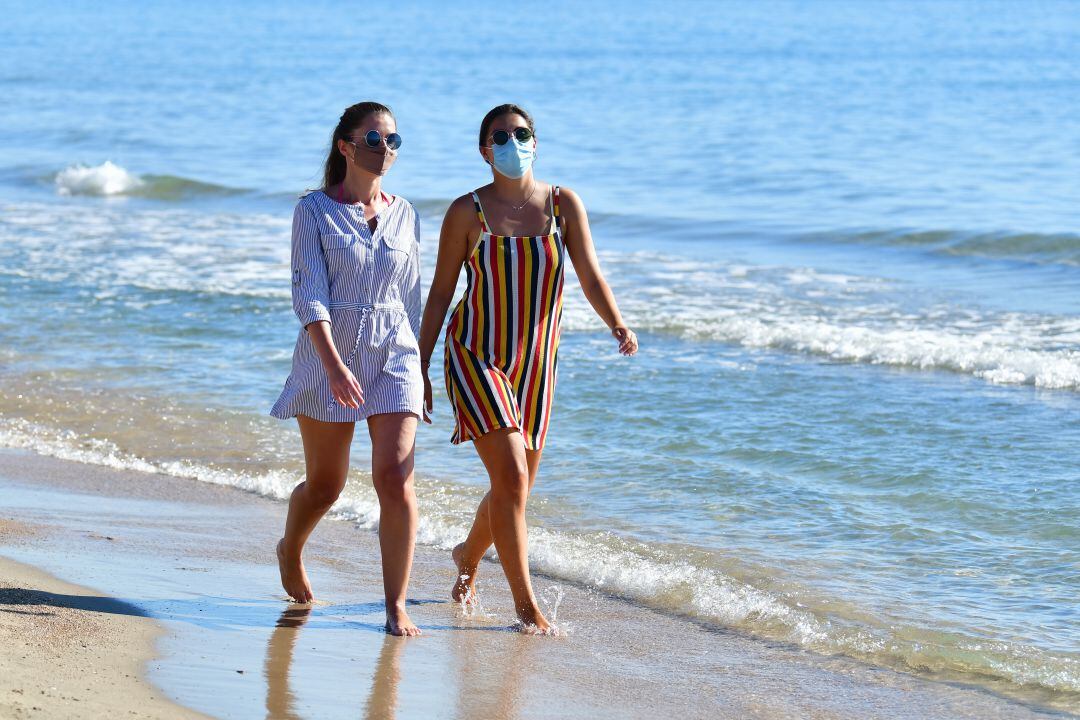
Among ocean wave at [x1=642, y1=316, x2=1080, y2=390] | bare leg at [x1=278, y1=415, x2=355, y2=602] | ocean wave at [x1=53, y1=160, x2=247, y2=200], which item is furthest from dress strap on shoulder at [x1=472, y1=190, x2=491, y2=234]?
ocean wave at [x1=53, y1=160, x2=247, y2=200]

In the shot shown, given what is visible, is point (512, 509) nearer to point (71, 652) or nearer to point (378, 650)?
point (378, 650)

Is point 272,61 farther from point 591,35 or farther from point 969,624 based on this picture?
point 969,624

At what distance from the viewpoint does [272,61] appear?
52.8 meters

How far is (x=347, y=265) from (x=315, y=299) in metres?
0.16

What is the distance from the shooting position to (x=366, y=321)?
4.53 metres

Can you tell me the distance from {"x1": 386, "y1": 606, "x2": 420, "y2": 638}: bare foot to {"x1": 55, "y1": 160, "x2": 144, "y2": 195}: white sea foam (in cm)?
1856

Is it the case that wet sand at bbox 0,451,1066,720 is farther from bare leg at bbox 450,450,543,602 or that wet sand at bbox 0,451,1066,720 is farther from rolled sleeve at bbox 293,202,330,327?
rolled sleeve at bbox 293,202,330,327

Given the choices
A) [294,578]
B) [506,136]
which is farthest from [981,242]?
[294,578]

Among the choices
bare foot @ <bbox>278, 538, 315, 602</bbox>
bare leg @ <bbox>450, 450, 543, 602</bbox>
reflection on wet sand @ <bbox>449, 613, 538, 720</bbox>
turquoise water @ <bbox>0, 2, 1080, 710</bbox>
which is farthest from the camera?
turquoise water @ <bbox>0, 2, 1080, 710</bbox>

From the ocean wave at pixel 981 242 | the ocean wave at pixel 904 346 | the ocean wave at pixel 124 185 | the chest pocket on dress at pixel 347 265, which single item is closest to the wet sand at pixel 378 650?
the chest pocket on dress at pixel 347 265

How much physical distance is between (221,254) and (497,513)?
1135cm

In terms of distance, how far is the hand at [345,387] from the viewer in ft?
14.3

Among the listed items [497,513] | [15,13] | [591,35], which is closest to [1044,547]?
[497,513]

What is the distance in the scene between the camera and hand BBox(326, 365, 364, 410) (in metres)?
4.35
